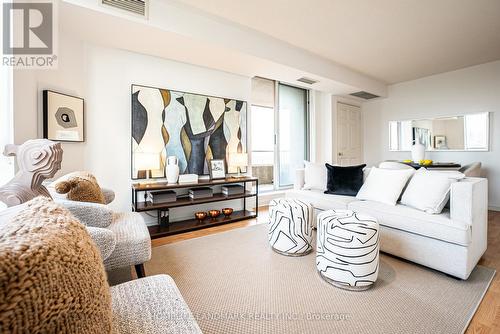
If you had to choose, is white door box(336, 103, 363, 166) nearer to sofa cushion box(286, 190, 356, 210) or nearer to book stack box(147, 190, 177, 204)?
sofa cushion box(286, 190, 356, 210)

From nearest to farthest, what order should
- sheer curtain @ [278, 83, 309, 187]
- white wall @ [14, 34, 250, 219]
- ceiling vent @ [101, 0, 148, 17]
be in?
ceiling vent @ [101, 0, 148, 17] → white wall @ [14, 34, 250, 219] → sheer curtain @ [278, 83, 309, 187]

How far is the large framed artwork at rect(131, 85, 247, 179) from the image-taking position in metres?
3.02

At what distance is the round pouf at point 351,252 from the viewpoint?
1.66 m

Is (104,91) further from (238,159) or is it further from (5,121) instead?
(238,159)

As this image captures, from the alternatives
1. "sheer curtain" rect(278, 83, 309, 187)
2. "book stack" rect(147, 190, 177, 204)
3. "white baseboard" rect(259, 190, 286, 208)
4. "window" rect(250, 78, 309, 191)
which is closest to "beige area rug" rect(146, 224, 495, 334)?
"book stack" rect(147, 190, 177, 204)

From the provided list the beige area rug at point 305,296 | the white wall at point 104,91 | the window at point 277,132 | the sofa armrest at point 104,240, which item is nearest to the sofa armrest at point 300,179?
the window at point 277,132

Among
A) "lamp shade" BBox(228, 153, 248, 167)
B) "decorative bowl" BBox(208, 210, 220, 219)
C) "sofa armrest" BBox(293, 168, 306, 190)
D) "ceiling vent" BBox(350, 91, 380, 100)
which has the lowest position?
"decorative bowl" BBox(208, 210, 220, 219)

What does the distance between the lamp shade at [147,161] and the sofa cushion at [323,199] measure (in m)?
1.89

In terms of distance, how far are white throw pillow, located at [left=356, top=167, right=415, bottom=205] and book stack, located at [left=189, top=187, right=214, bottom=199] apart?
1946 mm

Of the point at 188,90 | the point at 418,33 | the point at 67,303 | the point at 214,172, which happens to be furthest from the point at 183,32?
the point at 418,33

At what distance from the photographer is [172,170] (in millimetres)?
3072

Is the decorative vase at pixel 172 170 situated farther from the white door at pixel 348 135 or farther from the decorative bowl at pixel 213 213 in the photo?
the white door at pixel 348 135

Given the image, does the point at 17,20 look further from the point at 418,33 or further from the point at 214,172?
the point at 418,33

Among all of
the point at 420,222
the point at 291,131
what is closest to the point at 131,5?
the point at 420,222
